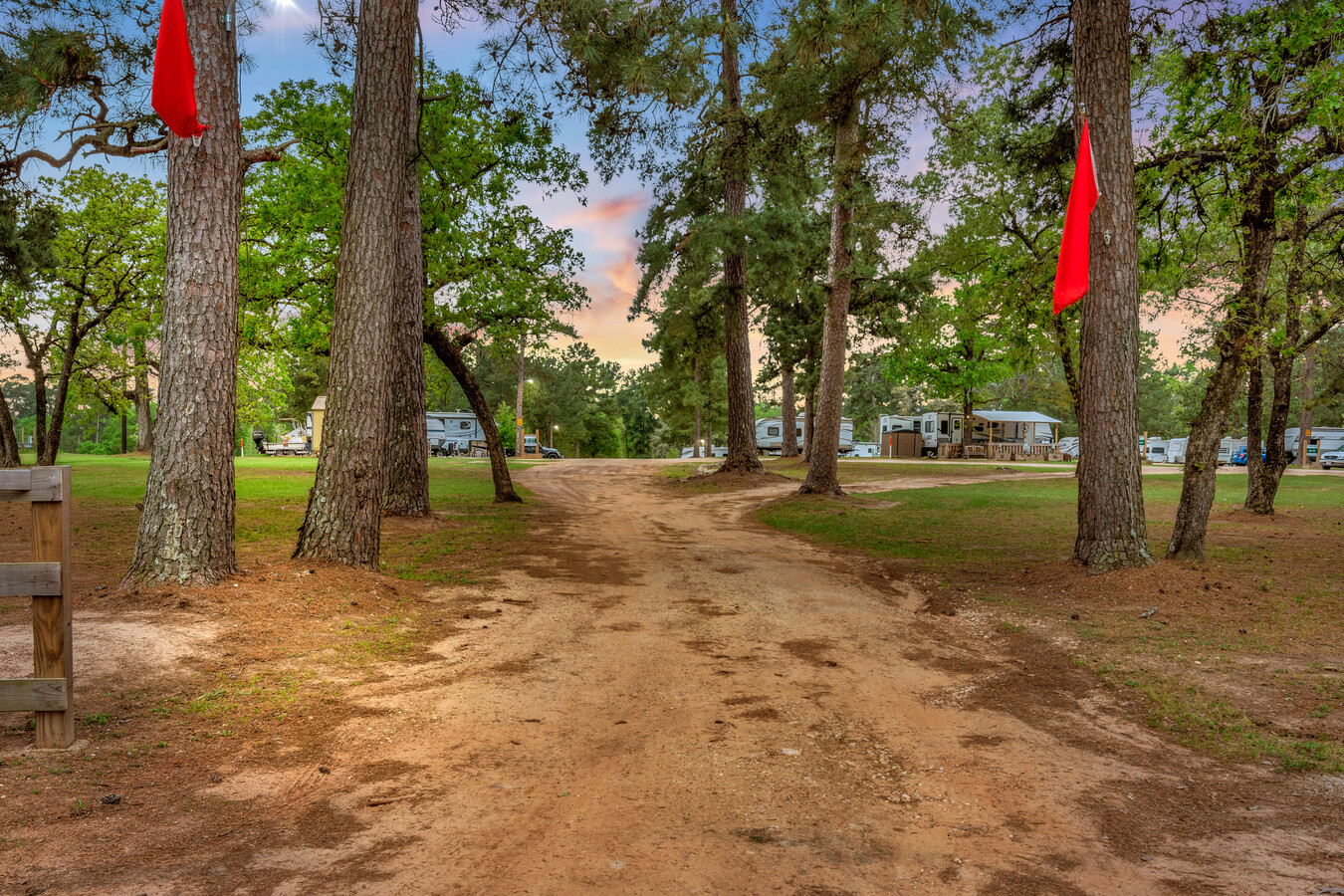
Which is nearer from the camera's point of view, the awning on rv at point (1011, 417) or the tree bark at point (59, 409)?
the tree bark at point (59, 409)

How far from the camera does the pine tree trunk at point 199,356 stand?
5.70 metres

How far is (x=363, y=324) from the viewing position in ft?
22.9

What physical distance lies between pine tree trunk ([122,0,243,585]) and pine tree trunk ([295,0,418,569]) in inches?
38.7

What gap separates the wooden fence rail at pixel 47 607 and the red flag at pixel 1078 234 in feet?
26.2

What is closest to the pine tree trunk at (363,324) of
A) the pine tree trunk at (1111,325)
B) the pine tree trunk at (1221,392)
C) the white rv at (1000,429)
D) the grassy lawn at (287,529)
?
the grassy lawn at (287,529)

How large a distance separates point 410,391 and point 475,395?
8.72ft

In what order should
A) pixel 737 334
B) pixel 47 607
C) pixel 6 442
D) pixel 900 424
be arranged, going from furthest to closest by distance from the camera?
1. pixel 900 424
2. pixel 737 334
3. pixel 6 442
4. pixel 47 607

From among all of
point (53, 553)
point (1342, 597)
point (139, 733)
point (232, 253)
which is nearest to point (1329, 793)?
point (1342, 597)

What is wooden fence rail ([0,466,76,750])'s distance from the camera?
3.38m

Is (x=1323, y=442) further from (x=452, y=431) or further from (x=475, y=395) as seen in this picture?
(x=452, y=431)

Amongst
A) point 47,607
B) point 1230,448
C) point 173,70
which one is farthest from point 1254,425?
point 1230,448

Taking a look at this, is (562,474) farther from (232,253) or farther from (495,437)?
(232,253)

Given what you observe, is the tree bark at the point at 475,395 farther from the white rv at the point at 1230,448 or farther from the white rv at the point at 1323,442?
the white rv at the point at 1230,448

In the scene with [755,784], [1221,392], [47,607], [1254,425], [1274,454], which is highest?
[1221,392]
